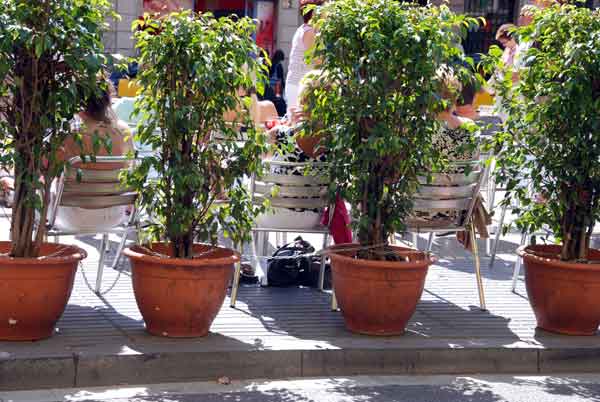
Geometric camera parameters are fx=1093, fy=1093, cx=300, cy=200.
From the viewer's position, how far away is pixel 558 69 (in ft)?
20.7

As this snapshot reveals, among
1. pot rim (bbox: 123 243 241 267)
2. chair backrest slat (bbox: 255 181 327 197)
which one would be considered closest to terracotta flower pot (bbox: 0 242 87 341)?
pot rim (bbox: 123 243 241 267)

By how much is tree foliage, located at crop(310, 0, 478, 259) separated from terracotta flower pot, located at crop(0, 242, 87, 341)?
1717 mm

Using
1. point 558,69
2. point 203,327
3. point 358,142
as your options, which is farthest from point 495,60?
point 203,327

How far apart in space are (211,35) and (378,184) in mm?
1359

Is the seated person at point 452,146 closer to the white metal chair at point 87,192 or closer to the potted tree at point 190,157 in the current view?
the potted tree at point 190,157

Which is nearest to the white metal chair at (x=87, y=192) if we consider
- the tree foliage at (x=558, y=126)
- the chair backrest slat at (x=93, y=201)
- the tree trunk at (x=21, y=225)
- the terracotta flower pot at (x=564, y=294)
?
the chair backrest slat at (x=93, y=201)

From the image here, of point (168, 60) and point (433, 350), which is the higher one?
point (168, 60)

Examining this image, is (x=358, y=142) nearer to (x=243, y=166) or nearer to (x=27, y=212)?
(x=243, y=166)

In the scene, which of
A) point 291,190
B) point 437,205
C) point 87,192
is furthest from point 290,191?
point 87,192

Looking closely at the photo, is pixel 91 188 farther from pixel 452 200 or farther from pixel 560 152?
pixel 560 152

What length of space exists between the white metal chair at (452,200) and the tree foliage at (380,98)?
16.9 inches

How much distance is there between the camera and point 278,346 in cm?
580

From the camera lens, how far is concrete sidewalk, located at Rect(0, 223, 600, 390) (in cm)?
540

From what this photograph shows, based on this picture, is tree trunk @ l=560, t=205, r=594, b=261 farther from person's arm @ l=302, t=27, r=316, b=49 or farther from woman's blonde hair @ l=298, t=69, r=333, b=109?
person's arm @ l=302, t=27, r=316, b=49
